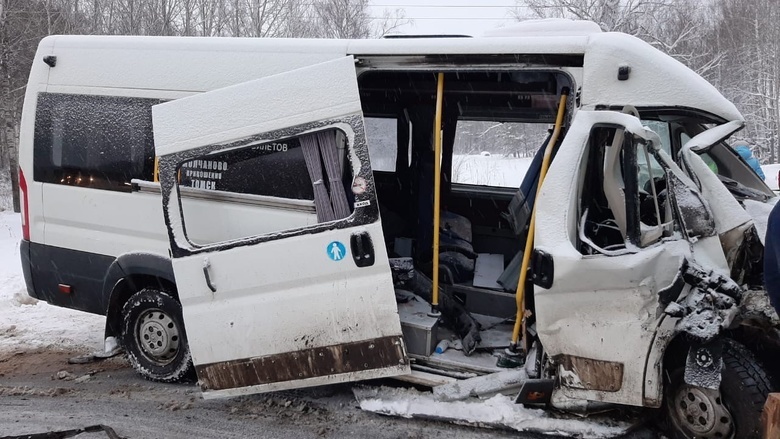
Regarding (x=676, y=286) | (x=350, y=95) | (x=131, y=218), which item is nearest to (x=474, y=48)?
(x=350, y=95)

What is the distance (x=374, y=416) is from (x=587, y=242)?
1785 mm

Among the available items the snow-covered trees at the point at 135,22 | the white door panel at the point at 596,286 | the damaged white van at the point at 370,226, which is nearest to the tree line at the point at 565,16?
the snow-covered trees at the point at 135,22

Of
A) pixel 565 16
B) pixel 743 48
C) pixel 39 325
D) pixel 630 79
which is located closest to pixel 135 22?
pixel 565 16

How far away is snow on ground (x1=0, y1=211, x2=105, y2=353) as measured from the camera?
5.62 m

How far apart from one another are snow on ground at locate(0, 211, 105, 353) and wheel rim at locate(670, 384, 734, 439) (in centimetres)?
461

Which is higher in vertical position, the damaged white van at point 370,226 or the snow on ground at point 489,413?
the damaged white van at point 370,226

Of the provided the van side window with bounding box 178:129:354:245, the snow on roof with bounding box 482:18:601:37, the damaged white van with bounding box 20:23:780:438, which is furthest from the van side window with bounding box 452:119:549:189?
the van side window with bounding box 178:129:354:245

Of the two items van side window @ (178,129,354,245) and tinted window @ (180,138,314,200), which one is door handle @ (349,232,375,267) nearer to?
van side window @ (178,129,354,245)

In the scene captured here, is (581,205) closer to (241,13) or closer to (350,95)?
(350,95)

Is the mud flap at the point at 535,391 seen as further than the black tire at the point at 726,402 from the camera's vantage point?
Yes

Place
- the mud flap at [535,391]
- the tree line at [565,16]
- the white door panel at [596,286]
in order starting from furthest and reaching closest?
the tree line at [565,16] → the mud flap at [535,391] → the white door panel at [596,286]

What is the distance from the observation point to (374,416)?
4090 mm

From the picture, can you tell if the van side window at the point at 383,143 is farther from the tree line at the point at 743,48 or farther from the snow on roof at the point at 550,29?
the tree line at the point at 743,48

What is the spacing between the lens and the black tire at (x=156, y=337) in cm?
462
